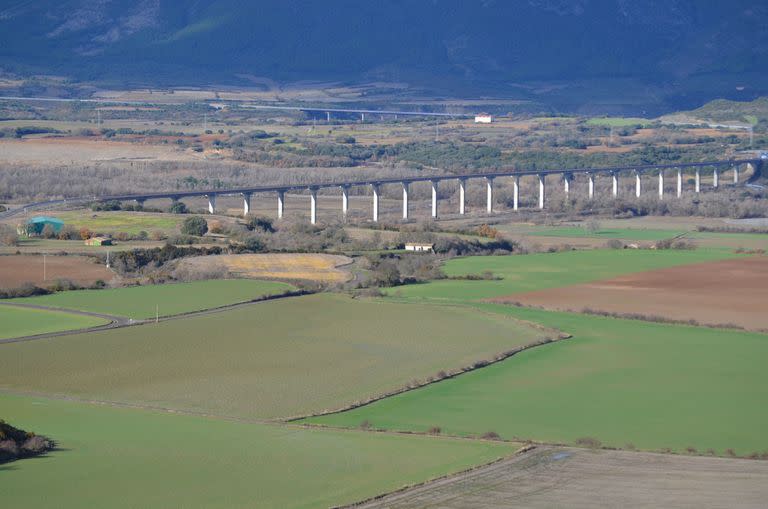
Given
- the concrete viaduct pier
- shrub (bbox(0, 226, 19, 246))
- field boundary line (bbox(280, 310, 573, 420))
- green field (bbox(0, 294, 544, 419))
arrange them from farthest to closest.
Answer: the concrete viaduct pier
shrub (bbox(0, 226, 19, 246))
green field (bbox(0, 294, 544, 419))
field boundary line (bbox(280, 310, 573, 420))

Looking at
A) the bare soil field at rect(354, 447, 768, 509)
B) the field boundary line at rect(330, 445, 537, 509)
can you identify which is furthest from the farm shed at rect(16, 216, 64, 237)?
the bare soil field at rect(354, 447, 768, 509)

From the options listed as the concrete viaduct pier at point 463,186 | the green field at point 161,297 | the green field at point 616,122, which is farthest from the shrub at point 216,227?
the green field at point 616,122

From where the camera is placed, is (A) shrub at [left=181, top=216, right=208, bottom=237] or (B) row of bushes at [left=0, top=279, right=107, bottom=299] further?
(A) shrub at [left=181, top=216, right=208, bottom=237]

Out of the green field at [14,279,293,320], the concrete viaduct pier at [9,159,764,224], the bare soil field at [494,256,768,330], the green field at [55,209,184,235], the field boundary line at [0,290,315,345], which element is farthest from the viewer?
the concrete viaduct pier at [9,159,764,224]

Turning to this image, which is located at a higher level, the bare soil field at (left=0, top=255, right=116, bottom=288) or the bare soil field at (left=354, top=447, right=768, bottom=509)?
the bare soil field at (left=0, top=255, right=116, bottom=288)

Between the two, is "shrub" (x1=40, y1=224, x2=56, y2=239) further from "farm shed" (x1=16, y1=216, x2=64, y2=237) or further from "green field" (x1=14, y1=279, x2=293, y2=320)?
"green field" (x1=14, y1=279, x2=293, y2=320)

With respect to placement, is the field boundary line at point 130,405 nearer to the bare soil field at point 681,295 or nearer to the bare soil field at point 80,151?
the bare soil field at point 681,295

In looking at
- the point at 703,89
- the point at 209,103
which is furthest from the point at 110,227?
the point at 703,89
